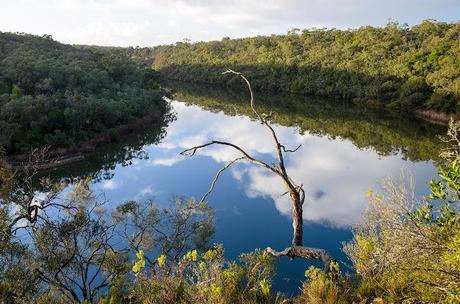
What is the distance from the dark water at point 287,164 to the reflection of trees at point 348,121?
5.4 inches

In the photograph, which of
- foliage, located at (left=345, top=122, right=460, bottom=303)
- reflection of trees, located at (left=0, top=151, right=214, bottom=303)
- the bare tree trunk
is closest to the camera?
foliage, located at (left=345, top=122, right=460, bottom=303)

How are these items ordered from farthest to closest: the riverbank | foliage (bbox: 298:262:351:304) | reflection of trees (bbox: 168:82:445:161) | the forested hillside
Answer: the forested hillside
reflection of trees (bbox: 168:82:445:161)
the riverbank
foliage (bbox: 298:262:351:304)

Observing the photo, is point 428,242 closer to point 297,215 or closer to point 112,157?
point 297,215

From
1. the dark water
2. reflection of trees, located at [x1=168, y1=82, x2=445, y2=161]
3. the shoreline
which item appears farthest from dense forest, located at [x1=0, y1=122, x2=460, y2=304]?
the shoreline

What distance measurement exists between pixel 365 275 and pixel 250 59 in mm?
107089

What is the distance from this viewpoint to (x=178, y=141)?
51.3 m

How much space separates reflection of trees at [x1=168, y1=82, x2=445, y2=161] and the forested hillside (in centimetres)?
395

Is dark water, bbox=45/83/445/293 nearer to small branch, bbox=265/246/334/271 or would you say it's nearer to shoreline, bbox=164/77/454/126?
shoreline, bbox=164/77/454/126

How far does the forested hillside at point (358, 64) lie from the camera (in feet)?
→ 206

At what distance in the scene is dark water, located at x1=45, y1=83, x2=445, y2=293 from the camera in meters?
25.7

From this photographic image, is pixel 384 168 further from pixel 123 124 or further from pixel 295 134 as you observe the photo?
pixel 123 124

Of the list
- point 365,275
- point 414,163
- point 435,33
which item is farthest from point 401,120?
point 365,275

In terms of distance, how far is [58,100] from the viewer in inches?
1692

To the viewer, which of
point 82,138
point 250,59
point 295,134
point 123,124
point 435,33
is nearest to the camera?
point 82,138
